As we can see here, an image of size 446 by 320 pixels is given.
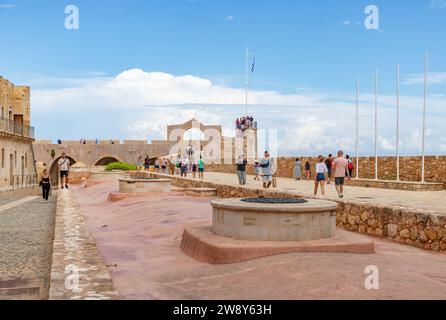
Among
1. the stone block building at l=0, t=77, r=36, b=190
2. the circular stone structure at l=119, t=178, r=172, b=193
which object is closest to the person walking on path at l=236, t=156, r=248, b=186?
the circular stone structure at l=119, t=178, r=172, b=193

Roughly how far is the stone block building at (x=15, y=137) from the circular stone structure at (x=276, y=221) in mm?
28268

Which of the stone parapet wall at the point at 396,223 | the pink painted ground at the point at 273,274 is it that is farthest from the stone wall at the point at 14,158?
the stone parapet wall at the point at 396,223

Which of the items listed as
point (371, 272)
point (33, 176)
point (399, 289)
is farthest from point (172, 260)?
point (33, 176)

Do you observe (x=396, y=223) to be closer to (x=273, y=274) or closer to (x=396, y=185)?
(x=273, y=274)

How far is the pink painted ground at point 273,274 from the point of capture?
553 cm

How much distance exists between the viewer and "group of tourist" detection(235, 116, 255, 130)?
4553 centimetres

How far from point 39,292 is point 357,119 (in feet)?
73.3

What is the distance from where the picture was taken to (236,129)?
46938 mm

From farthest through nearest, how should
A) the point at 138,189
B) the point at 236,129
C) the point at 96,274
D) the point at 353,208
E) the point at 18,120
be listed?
the point at 236,129
the point at 18,120
the point at 138,189
the point at 353,208
the point at 96,274

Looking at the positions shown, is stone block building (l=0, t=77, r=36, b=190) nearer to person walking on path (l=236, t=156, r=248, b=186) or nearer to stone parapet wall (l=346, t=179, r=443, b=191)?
person walking on path (l=236, t=156, r=248, b=186)

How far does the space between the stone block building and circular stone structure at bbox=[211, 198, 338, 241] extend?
28.3 metres

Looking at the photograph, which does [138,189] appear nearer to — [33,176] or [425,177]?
[425,177]

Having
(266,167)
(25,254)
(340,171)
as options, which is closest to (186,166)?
(266,167)

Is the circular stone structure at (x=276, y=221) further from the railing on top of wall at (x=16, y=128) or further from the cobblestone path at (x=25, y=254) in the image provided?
the railing on top of wall at (x=16, y=128)
